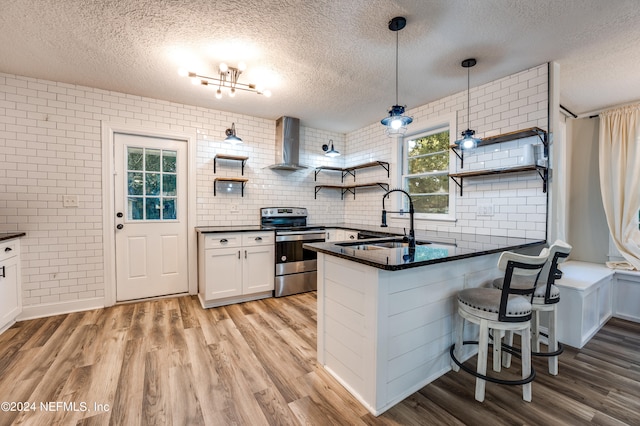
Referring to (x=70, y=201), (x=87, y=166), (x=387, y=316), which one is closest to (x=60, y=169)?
(x=87, y=166)

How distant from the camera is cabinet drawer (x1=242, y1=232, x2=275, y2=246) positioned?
139 inches

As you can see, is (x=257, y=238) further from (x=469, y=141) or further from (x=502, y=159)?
(x=502, y=159)

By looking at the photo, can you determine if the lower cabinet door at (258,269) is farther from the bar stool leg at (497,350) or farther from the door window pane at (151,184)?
the bar stool leg at (497,350)

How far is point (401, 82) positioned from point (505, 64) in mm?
960

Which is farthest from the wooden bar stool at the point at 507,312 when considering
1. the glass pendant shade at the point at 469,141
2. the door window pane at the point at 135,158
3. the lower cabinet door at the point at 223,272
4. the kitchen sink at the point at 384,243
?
the door window pane at the point at 135,158

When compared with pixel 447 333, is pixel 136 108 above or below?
above

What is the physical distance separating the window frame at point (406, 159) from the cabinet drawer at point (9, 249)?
4061 mm

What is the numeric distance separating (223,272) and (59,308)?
5.91 ft

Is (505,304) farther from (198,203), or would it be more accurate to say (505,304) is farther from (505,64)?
(198,203)

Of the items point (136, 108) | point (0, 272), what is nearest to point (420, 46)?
point (136, 108)

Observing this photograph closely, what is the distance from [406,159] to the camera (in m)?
4.16

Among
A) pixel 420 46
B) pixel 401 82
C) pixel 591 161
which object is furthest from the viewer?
pixel 591 161

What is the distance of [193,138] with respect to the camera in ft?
12.4

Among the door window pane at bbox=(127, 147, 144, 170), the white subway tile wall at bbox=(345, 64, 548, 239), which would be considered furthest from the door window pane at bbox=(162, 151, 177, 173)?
the white subway tile wall at bbox=(345, 64, 548, 239)
